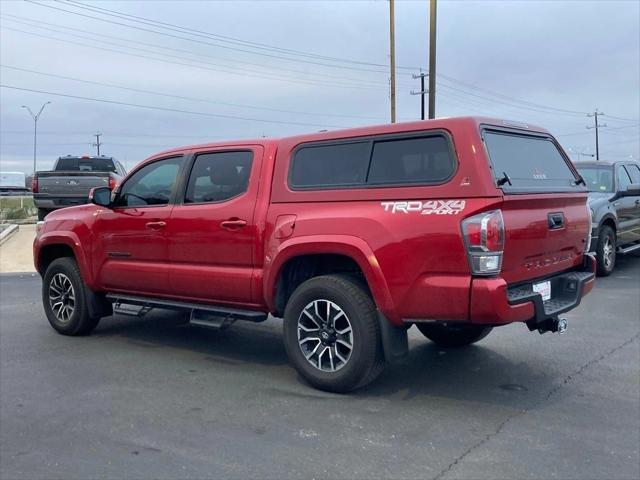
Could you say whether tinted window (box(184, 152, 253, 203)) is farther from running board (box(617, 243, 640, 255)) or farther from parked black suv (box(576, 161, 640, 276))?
running board (box(617, 243, 640, 255))

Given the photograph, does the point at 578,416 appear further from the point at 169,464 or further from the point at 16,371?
the point at 16,371

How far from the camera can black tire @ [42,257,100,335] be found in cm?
719

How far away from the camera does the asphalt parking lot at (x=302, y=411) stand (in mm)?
3992

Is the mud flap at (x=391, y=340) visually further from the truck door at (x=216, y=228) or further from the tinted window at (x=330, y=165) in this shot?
the truck door at (x=216, y=228)

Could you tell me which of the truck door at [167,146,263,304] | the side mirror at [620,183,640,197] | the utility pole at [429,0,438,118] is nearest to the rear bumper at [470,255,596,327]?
the truck door at [167,146,263,304]

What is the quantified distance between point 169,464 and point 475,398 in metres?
2.38

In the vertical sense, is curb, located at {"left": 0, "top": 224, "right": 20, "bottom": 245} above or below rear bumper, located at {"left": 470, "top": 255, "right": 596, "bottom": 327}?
above

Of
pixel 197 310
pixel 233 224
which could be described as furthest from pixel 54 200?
pixel 233 224

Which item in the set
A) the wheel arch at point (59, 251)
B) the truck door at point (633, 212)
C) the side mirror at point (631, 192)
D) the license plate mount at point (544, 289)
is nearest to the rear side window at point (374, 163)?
the license plate mount at point (544, 289)

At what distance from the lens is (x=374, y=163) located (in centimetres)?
517

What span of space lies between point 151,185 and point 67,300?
5.80 feet

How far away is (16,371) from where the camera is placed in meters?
6.07

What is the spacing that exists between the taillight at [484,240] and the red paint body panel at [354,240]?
0.05 m

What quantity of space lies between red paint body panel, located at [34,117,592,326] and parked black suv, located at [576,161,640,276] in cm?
556
